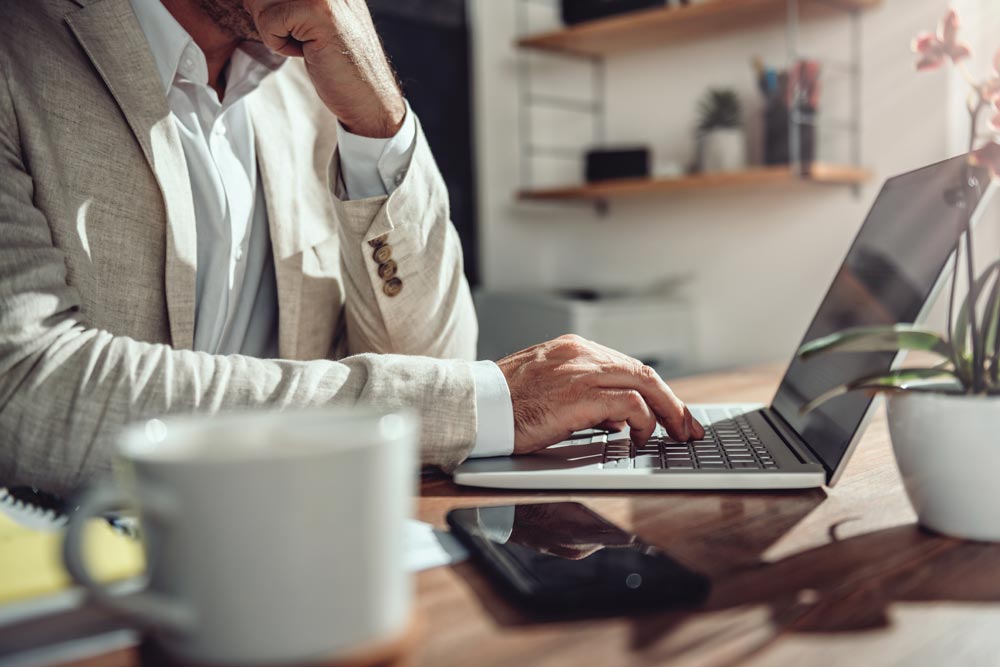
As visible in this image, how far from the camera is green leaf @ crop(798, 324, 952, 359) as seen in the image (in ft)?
1.69

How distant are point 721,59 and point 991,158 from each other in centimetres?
205

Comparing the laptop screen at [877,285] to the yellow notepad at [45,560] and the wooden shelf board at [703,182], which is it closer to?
the yellow notepad at [45,560]

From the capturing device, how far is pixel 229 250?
1068 millimetres

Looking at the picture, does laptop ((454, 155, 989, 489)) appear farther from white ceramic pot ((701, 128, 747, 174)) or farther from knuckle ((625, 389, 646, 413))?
white ceramic pot ((701, 128, 747, 174))

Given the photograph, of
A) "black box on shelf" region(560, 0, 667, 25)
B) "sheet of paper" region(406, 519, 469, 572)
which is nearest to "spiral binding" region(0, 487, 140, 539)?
"sheet of paper" region(406, 519, 469, 572)

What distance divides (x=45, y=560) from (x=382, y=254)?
598 mm

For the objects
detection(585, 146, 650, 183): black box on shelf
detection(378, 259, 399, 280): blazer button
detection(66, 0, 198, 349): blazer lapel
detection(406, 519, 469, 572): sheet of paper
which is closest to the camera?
detection(406, 519, 469, 572): sheet of paper

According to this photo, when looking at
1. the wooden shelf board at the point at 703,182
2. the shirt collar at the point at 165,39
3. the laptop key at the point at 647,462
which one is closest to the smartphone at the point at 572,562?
the laptop key at the point at 647,462

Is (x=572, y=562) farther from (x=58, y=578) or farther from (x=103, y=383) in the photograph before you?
(x=103, y=383)

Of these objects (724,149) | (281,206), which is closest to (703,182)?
(724,149)

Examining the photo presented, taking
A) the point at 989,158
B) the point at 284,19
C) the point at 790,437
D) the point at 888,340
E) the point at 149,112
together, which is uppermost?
the point at 284,19

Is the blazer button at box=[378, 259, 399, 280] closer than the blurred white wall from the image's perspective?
Yes

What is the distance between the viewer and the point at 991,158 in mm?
512

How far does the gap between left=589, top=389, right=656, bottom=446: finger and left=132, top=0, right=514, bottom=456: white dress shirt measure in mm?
415
